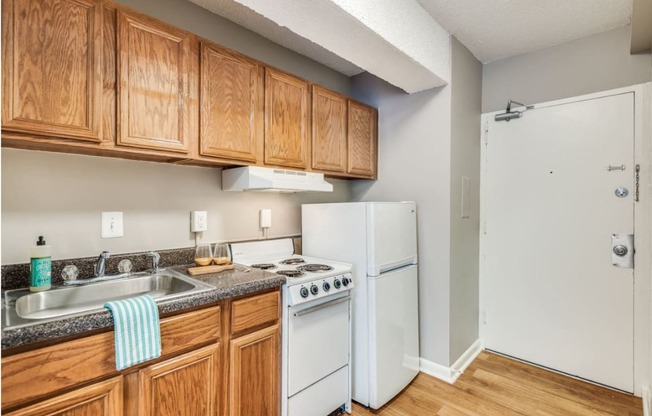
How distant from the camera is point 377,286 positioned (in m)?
2.09

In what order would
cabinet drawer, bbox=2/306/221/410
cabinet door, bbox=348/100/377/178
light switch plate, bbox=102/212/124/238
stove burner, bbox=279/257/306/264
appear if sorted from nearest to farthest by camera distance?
cabinet drawer, bbox=2/306/221/410, light switch plate, bbox=102/212/124/238, stove burner, bbox=279/257/306/264, cabinet door, bbox=348/100/377/178

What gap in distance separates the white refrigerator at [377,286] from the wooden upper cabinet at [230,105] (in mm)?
749

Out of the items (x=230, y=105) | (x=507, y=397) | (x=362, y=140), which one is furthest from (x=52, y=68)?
(x=507, y=397)

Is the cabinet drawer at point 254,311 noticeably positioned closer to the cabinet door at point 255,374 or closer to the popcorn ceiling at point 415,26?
the cabinet door at point 255,374

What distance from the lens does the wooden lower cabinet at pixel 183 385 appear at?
1.28 m

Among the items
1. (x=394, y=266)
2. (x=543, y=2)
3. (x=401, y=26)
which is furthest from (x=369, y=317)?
(x=543, y=2)

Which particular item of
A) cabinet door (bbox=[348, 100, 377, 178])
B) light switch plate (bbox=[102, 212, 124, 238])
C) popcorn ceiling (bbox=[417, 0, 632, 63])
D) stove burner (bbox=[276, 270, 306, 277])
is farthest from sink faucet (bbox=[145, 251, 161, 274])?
popcorn ceiling (bbox=[417, 0, 632, 63])

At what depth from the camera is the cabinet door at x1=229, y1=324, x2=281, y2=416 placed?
1549 millimetres

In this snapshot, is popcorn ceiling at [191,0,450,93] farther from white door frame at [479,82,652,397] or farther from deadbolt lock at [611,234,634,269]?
deadbolt lock at [611,234,634,269]

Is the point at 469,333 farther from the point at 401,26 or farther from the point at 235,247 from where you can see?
the point at 401,26

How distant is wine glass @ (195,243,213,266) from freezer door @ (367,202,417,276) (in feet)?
3.16

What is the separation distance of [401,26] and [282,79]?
0.77 m

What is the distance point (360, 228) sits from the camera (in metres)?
2.13

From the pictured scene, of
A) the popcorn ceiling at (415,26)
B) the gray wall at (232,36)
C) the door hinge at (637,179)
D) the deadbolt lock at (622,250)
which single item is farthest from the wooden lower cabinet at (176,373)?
the door hinge at (637,179)
